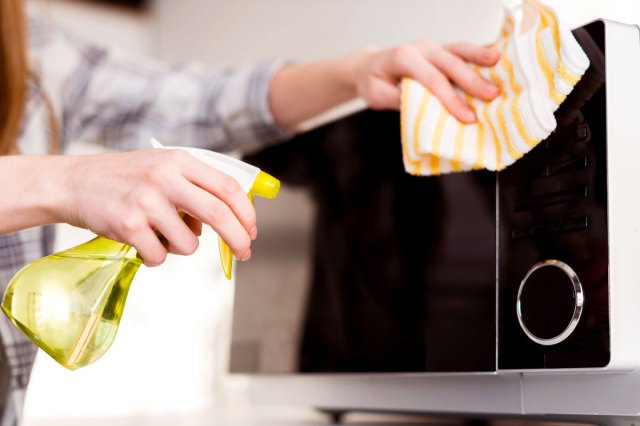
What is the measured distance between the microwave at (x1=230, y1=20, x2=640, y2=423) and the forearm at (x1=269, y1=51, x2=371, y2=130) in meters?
0.05

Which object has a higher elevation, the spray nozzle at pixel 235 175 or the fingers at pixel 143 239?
the spray nozzle at pixel 235 175

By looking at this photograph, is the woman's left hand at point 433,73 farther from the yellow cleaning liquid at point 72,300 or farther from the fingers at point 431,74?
the yellow cleaning liquid at point 72,300

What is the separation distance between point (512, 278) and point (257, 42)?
3.15 ft

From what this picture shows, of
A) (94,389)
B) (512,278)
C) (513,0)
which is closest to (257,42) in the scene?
(94,389)

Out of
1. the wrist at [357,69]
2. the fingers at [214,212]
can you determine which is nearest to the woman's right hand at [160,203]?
the fingers at [214,212]

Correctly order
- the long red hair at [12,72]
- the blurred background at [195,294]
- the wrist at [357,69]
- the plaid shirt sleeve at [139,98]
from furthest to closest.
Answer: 1. the blurred background at [195,294]
2. the plaid shirt sleeve at [139,98]
3. the long red hair at [12,72]
4. the wrist at [357,69]

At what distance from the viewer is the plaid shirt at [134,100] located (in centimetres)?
94

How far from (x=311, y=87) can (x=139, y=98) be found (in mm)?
272

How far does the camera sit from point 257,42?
4.59ft

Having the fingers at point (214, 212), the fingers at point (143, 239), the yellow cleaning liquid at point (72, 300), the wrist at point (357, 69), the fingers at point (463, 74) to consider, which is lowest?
the yellow cleaning liquid at point (72, 300)

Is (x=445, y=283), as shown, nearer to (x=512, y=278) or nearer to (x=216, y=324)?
(x=512, y=278)

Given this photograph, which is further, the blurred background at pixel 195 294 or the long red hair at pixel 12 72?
the blurred background at pixel 195 294

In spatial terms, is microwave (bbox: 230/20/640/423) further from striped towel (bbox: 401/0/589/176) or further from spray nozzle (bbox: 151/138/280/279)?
spray nozzle (bbox: 151/138/280/279)

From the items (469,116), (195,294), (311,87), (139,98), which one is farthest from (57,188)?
(195,294)
